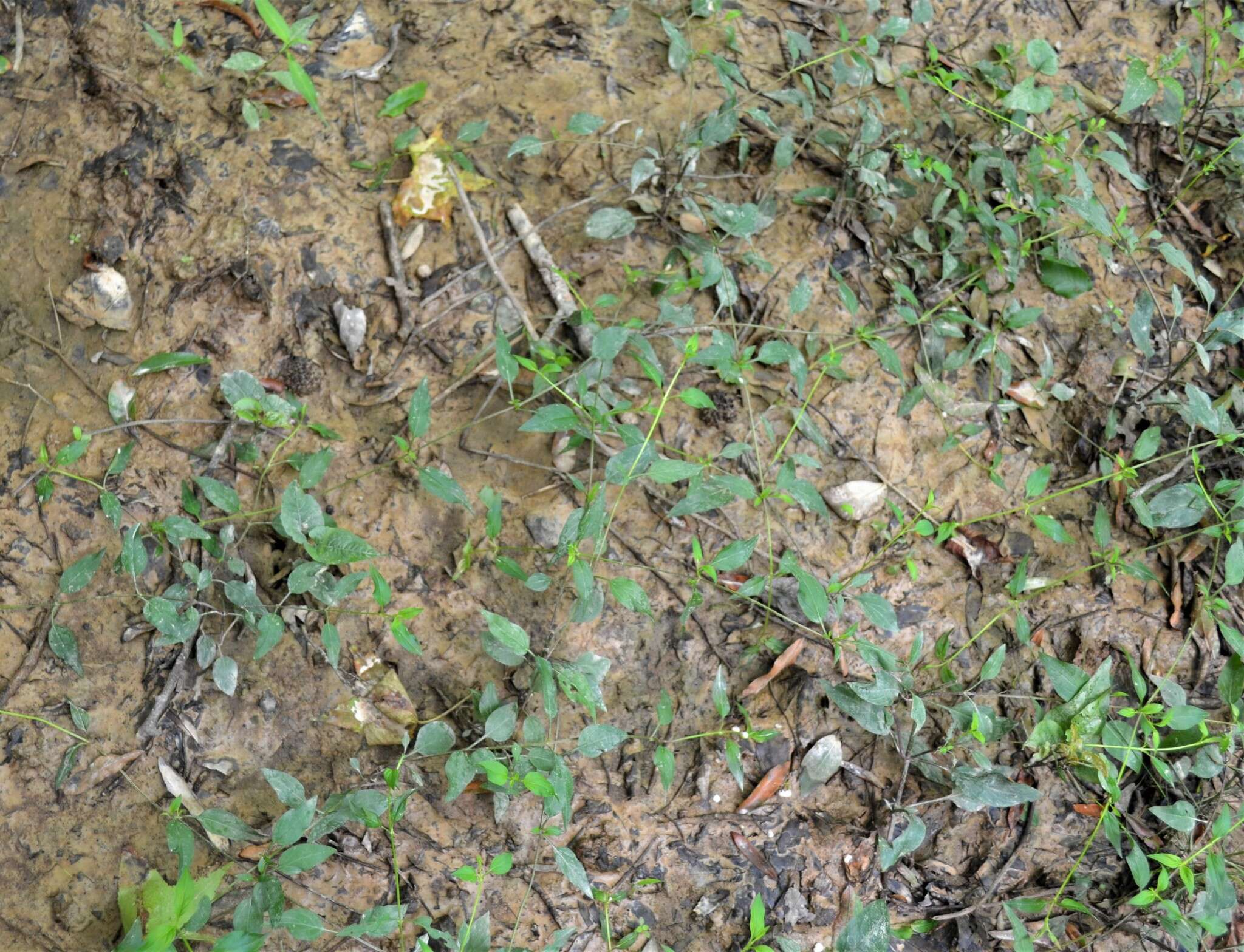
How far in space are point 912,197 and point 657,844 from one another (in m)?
2.14

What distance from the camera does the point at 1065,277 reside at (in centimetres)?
288

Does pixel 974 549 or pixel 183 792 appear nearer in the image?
pixel 183 792

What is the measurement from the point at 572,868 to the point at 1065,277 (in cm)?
234

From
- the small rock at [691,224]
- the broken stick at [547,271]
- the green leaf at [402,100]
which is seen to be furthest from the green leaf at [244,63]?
the small rock at [691,224]

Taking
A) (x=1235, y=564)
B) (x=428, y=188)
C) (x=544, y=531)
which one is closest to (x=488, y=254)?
(x=428, y=188)

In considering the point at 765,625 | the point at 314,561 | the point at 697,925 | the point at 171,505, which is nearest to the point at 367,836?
the point at 314,561

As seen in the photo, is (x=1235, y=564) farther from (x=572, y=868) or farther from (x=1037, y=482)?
(x=572, y=868)

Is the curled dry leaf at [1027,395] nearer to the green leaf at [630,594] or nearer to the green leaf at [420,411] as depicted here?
the green leaf at [630,594]

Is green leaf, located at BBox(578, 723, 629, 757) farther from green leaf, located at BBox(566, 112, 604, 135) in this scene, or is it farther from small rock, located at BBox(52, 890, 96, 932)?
green leaf, located at BBox(566, 112, 604, 135)

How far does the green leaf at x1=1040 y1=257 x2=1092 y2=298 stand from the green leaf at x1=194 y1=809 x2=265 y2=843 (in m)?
2.79

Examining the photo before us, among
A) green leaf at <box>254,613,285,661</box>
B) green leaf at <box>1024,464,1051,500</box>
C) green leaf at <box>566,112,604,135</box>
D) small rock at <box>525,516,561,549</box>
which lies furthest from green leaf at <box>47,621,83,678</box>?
green leaf at <box>1024,464,1051,500</box>

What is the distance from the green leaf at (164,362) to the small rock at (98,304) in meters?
0.15

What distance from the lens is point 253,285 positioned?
2.54 metres

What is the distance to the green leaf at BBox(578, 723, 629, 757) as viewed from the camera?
210 centimetres
